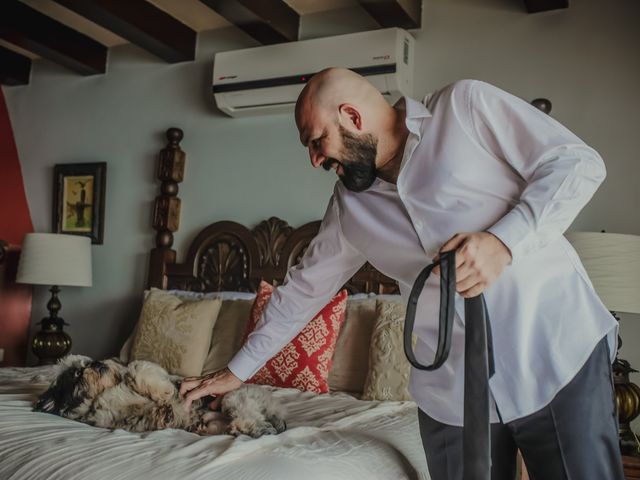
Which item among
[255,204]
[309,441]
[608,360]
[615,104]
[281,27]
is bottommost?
[309,441]

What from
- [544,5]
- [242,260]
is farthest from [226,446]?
[544,5]

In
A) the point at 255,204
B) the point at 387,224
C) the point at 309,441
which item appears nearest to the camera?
the point at 387,224

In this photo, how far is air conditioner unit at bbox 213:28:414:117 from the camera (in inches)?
127

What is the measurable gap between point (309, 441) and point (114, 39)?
341 centimetres

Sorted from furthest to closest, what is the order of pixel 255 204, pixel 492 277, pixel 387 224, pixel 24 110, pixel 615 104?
1. pixel 24 110
2. pixel 255 204
3. pixel 615 104
4. pixel 387 224
5. pixel 492 277

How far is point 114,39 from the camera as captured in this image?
4242 millimetres

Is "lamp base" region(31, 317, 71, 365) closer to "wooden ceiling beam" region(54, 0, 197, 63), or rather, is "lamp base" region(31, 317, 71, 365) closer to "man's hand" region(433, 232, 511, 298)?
"wooden ceiling beam" region(54, 0, 197, 63)

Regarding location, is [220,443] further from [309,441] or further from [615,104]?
[615,104]

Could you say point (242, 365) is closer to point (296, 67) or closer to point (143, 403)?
point (143, 403)

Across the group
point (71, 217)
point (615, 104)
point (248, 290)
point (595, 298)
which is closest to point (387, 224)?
point (595, 298)

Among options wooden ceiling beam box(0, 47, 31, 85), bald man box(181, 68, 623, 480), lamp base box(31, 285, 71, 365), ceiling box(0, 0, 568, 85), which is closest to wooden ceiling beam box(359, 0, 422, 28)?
ceiling box(0, 0, 568, 85)

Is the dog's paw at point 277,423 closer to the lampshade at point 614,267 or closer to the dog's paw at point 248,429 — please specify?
the dog's paw at point 248,429

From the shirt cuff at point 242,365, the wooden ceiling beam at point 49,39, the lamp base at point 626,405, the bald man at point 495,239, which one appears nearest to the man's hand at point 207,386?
the shirt cuff at point 242,365

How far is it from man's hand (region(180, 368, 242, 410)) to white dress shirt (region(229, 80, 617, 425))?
47 centimetres
